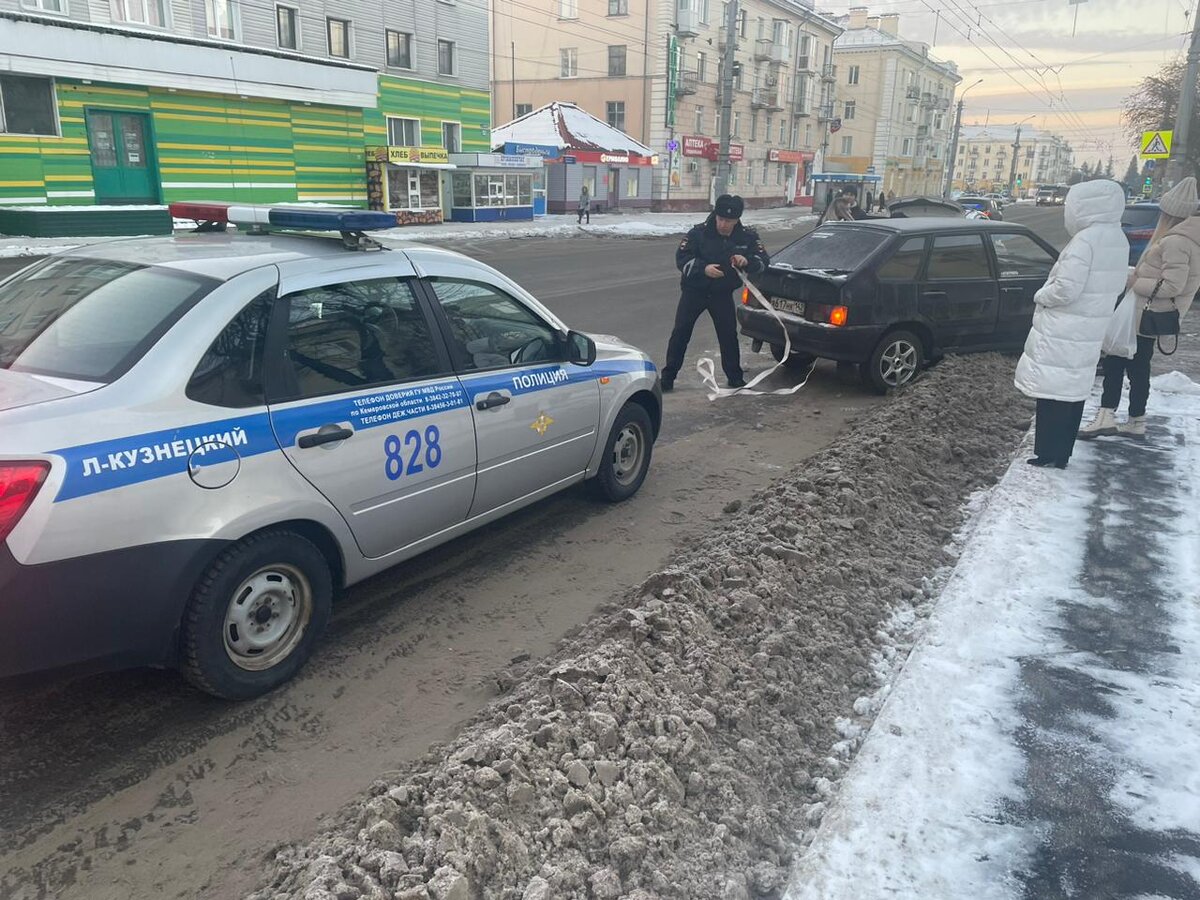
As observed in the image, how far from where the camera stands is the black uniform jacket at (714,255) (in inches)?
320

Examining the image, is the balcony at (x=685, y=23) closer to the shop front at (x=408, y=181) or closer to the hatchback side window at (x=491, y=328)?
the shop front at (x=408, y=181)

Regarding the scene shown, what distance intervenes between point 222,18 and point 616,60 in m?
28.4

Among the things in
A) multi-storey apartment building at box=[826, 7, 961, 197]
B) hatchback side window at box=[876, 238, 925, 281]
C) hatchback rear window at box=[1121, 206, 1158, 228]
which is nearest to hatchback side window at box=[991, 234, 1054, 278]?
hatchback side window at box=[876, 238, 925, 281]

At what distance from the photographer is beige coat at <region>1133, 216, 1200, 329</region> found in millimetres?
6262

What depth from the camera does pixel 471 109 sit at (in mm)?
38000

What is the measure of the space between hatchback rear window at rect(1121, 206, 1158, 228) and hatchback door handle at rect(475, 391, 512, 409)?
17038mm

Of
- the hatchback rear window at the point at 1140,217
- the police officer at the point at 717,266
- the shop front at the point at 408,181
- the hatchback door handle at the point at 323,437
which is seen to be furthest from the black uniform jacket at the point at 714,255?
the shop front at the point at 408,181

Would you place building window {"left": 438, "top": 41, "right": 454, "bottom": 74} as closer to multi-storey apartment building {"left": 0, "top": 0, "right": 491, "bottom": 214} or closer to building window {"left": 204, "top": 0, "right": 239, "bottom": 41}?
multi-storey apartment building {"left": 0, "top": 0, "right": 491, "bottom": 214}

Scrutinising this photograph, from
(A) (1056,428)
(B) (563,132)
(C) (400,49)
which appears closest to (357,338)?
(A) (1056,428)

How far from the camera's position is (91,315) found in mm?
3293

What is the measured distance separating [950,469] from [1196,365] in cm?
582

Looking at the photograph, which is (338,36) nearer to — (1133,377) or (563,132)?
(563,132)

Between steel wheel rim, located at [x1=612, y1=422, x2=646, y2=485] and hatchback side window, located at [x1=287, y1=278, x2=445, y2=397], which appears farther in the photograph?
steel wheel rim, located at [x1=612, y1=422, x2=646, y2=485]

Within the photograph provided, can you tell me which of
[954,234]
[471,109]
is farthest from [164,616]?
[471,109]
